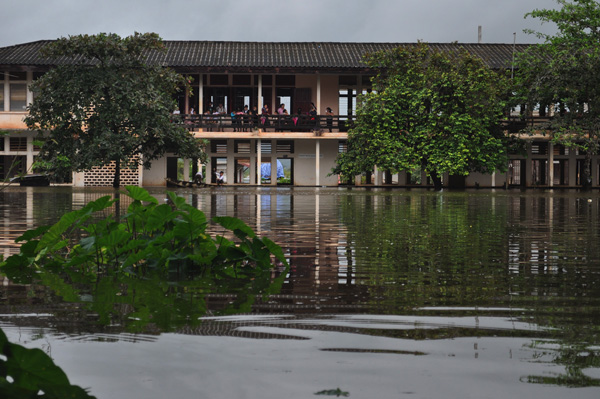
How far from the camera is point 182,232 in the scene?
14.6ft

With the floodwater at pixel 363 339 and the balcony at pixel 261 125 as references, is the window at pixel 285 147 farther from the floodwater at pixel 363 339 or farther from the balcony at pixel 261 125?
the floodwater at pixel 363 339

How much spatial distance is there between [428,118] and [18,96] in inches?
802

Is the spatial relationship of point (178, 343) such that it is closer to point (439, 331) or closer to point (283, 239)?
point (439, 331)

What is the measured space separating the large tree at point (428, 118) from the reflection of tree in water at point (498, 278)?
24156 millimetres

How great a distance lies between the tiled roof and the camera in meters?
36.1

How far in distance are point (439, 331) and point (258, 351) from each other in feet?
2.25

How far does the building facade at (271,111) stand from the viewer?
120 feet

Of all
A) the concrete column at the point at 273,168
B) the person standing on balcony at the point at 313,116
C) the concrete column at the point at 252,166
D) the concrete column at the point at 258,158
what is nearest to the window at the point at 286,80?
the person standing on balcony at the point at 313,116

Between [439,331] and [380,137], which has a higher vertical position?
[380,137]

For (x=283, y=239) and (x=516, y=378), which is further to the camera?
(x=283, y=239)

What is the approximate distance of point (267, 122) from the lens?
122ft

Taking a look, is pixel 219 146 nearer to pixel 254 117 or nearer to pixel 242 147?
pixel 242 147

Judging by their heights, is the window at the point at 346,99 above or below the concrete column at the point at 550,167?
above

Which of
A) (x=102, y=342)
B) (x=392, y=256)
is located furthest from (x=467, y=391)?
(x=392, y=256)
